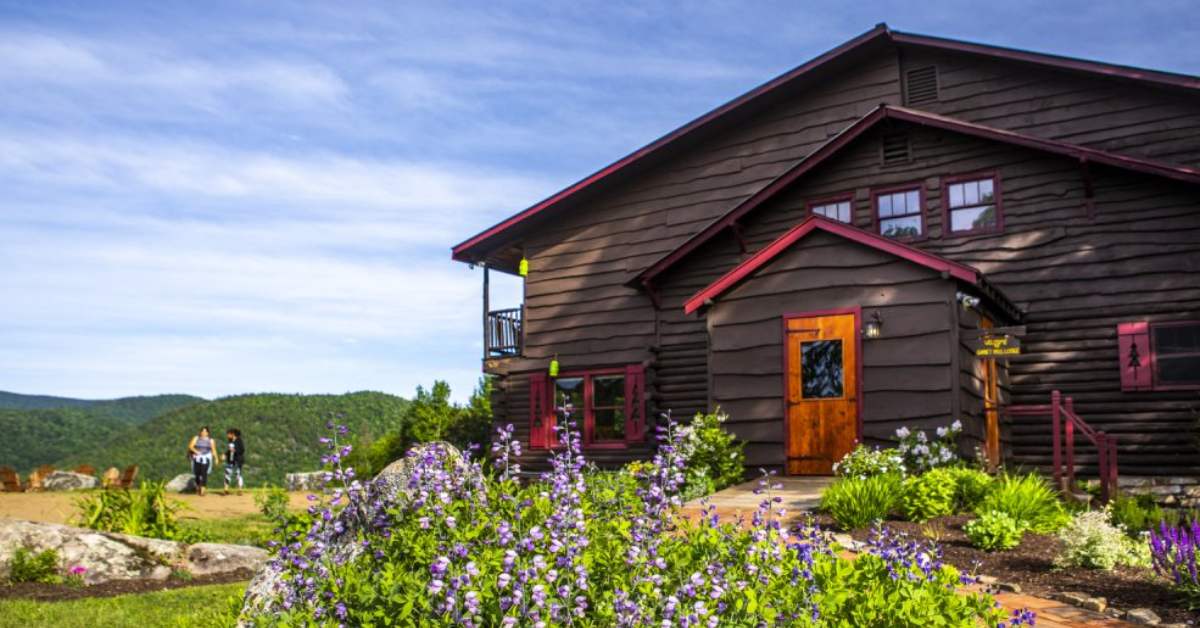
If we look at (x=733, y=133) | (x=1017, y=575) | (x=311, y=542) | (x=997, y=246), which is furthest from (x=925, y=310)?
(x=311, y=542)

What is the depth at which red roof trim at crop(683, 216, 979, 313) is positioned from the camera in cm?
1305

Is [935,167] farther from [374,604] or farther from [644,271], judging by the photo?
[374,604]

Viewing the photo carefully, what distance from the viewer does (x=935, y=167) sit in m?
16.7

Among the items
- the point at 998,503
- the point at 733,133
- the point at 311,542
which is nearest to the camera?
the point at 311,542

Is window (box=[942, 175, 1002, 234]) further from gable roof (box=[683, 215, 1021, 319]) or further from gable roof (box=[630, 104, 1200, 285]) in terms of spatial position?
Result: gable roof (box=[683, 215, 1021, 319])

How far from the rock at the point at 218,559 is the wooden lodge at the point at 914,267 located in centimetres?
687

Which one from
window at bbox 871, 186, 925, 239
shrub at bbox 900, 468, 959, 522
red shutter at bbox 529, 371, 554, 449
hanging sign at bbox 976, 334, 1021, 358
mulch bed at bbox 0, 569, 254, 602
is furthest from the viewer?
red shutter at bbox 529, 371, 554, 449

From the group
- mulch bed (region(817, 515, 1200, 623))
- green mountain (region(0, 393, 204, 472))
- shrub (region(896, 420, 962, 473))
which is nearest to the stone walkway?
mulch bed (region(817, 515, 1200, 623))

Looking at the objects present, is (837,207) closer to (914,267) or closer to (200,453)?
(914,267)

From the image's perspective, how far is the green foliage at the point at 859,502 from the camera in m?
10.2

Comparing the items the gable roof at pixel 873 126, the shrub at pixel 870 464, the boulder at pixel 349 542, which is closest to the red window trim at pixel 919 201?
the gable roof at pixel 873 126

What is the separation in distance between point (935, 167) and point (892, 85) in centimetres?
236

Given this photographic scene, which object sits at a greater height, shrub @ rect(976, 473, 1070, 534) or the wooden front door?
the wooden front door

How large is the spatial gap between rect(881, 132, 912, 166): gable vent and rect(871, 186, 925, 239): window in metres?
0.51
